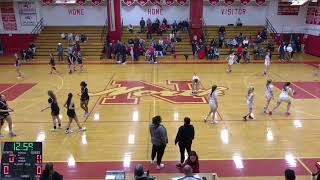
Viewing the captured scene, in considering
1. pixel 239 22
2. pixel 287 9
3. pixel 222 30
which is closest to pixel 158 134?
pixel 222 30

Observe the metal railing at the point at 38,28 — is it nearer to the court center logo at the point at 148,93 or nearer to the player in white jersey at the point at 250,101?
the court center logo at the point at 148,93

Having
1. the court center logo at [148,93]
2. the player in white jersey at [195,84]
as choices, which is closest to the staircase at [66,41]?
the court center logo at [148,93]

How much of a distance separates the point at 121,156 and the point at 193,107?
569cm

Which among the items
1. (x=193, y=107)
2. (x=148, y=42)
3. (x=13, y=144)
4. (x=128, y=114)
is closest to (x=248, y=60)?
(x=148, y=42)

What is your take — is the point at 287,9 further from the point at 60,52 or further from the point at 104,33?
the point at 60,52

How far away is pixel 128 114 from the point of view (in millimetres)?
14375

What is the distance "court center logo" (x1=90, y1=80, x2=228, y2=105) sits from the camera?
53.7ft

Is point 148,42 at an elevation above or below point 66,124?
above

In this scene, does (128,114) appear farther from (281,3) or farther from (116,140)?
(281,3)

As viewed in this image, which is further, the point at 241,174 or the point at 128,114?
the point at 128,114

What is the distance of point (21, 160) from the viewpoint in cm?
736

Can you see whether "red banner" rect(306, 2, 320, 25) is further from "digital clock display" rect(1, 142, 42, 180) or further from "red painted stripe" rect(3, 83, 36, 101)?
"digital clock display" rect(1, 142, 42, 180)

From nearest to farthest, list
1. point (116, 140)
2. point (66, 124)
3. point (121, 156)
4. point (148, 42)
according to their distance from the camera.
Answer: point (121, 156), point (116, 140), point (66, 124), point (148, 42)

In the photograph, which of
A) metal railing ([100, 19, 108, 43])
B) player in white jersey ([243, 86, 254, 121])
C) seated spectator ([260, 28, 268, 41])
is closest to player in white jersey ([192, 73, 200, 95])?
player in white jersey ([243, 86, 254, 121])
